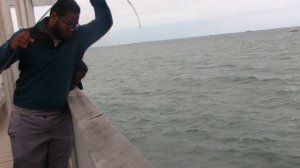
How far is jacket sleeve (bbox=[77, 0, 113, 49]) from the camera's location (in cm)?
298

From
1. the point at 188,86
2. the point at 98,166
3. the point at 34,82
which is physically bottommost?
the point at 188,86

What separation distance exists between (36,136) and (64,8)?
36.9 inches

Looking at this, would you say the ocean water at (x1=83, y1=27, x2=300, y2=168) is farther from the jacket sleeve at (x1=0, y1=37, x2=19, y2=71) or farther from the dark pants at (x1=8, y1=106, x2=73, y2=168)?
the jacket sleeve at (x1=0, y1=37, x2=19, y2=71)

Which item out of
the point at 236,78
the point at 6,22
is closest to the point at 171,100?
the point at 236,78

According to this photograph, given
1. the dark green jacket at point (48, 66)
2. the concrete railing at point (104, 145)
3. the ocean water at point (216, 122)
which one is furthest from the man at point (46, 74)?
the ocean water at point (216, 122)

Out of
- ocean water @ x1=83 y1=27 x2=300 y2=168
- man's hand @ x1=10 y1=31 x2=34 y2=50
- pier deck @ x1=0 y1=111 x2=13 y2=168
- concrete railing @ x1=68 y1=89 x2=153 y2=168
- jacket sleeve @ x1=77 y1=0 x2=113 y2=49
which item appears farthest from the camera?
ocean water @ x1=83 y1=27 x2=300 y2=168

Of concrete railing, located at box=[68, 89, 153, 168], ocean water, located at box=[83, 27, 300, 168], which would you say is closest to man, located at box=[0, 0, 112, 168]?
concrete railing, located at box=[68, 89, 153, 168]

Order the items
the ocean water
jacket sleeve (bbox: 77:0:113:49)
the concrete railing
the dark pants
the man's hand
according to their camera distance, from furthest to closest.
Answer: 1. the ocean water
2. jacket sleeve (bbox: 77:0:113:49)
3. the dark pants
4. the man's hand
5. the concrete railing

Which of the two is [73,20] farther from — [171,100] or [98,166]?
[171,100]

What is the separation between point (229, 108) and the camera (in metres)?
16.2

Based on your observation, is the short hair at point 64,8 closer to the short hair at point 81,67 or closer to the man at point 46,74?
the man at point 46,74

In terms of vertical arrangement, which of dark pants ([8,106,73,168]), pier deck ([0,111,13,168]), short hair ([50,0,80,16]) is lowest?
pier deck ([0,111,13,168])

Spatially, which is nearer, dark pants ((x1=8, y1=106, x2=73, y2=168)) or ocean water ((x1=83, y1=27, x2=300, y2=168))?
dark pants ((x1=8, y1=106, x2=73, y2=168))

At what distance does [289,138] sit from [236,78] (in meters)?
14.6
